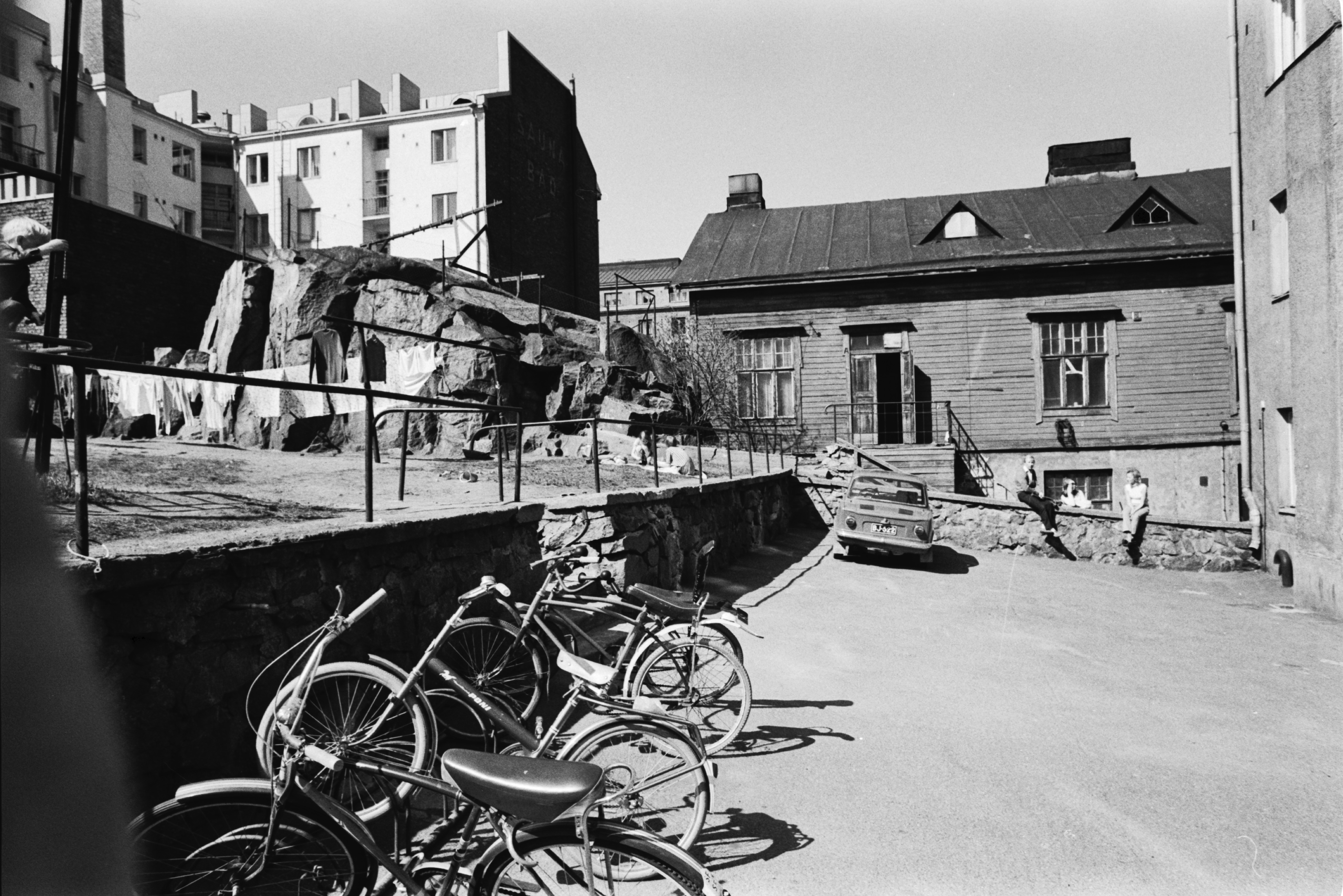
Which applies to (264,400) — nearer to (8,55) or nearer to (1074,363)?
(8,55)

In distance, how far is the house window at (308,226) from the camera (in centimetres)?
4241

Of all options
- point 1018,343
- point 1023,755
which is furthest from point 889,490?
point 1018,343

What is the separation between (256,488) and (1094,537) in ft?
49.7

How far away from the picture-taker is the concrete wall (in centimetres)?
1271

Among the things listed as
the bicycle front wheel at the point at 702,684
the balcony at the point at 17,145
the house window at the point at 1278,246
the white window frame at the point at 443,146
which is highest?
the white window frame at the point at 443,146

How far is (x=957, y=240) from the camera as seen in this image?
1024 inches

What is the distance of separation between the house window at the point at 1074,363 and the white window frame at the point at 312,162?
33057mm

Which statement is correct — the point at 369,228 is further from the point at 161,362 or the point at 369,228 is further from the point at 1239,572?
the point at 1239,572

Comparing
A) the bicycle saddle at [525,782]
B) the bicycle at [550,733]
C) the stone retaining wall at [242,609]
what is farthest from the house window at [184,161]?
the bicycle saddle at [525,782]

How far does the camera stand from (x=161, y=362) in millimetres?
19906

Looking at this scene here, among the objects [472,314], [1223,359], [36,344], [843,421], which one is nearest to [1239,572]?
[1223,359]

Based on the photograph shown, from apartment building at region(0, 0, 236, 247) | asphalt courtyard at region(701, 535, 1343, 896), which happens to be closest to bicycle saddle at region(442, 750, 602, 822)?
asphalt courtyard at region(701, 535, 1343, 896)

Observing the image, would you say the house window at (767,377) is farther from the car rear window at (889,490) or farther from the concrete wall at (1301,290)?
the concrete wall at (1301,290)

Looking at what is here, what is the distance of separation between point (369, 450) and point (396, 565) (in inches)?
26.9
